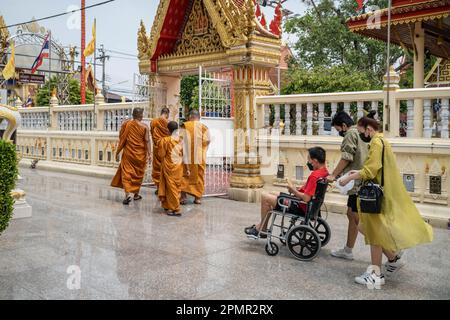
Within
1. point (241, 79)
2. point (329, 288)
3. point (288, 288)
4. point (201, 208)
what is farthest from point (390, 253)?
point (241, 79)

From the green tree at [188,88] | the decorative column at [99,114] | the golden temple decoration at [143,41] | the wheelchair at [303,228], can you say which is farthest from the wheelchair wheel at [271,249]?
the green tree at [188,88]

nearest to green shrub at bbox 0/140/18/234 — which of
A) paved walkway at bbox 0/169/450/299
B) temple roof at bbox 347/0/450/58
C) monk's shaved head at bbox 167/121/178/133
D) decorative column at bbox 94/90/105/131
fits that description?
paved walkway at bbox 0/169/450/299

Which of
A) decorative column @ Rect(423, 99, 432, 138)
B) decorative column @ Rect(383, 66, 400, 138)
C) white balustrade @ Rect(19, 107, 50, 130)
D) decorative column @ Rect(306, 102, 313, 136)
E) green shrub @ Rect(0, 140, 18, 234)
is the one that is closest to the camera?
green shrub @ Rect(0, 140, 18, 234)

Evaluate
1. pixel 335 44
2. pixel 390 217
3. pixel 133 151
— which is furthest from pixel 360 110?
pixel 335 44

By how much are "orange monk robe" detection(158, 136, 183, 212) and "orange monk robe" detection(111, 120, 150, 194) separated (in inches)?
40.9

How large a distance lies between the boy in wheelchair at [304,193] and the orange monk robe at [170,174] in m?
2.20

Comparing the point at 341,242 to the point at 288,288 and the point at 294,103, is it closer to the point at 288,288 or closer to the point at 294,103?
the point at 288,288

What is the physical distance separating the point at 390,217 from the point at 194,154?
4.61m

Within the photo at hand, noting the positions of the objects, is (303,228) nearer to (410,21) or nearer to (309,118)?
(309,118)

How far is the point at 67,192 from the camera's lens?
962cm

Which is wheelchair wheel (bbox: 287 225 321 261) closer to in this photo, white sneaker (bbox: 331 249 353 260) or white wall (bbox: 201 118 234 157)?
white sneaker (bbox: 331 249 353 260)

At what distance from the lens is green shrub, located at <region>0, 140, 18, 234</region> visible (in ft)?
15.1

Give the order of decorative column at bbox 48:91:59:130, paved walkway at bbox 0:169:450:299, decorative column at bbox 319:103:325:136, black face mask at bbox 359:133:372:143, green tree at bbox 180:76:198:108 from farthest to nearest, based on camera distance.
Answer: green tree at bbox 180:76:198:108 → decorative column at bbox 48:91:59:130 → decorative column at bbox 319:103:325:136 → black face mask at bbox 359:133:372:143 → paved walkway at bbox 0:169:450:299

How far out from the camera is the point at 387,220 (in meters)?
4.19
